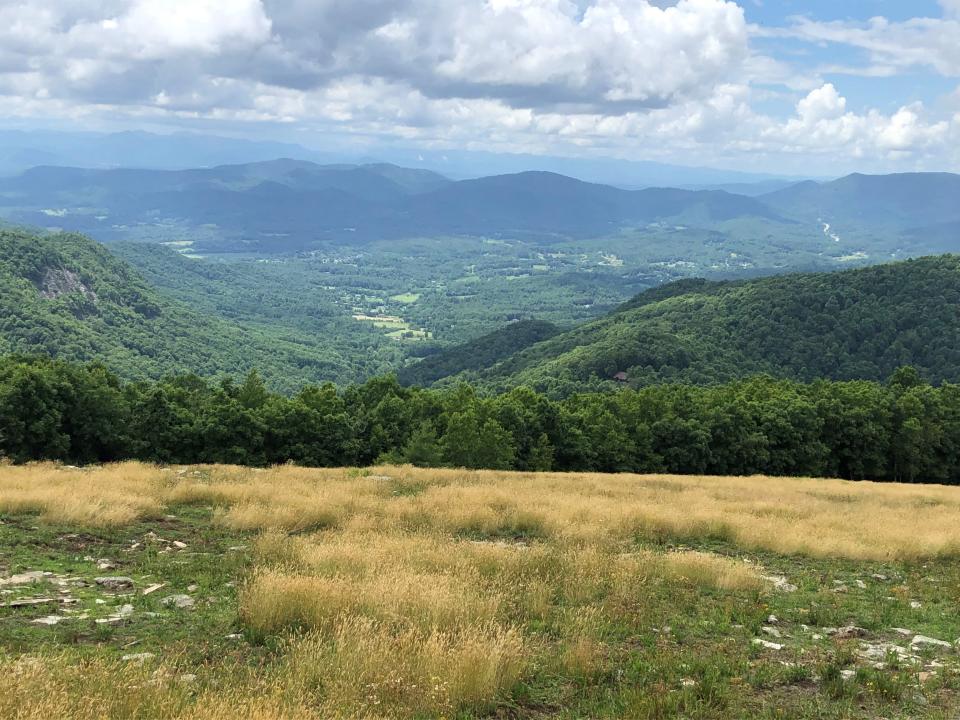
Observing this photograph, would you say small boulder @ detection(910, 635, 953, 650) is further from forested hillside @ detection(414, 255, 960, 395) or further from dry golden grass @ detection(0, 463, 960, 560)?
forested hillside @ detection(414, 255, 960, 395)

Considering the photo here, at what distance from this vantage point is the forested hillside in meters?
154

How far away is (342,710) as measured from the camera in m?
5.96

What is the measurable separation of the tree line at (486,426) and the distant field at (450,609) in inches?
1221

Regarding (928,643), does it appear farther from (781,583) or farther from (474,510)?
(474,510)

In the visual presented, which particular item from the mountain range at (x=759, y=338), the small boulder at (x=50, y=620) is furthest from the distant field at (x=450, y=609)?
the mountain range at (x=759, y=338)

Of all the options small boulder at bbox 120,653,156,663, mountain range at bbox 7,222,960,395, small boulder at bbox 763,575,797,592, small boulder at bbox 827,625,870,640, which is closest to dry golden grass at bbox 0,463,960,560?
small boulder at bbox 763,575,797,592

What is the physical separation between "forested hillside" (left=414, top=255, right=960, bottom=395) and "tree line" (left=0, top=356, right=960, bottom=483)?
76529mm

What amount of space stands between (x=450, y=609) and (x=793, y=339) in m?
181

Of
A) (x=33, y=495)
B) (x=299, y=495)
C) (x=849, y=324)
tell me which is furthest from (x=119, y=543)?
(x=849, y=324)

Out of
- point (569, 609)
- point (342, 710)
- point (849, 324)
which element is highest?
point (342, 710)

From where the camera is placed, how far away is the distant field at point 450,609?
651 centimetres

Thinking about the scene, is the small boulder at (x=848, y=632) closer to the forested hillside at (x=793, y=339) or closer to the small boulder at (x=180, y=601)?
the small boulder at (x=180, y=601)

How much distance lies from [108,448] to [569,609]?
153 feet

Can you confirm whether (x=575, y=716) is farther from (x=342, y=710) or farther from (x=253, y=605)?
(x=253, y=605)
